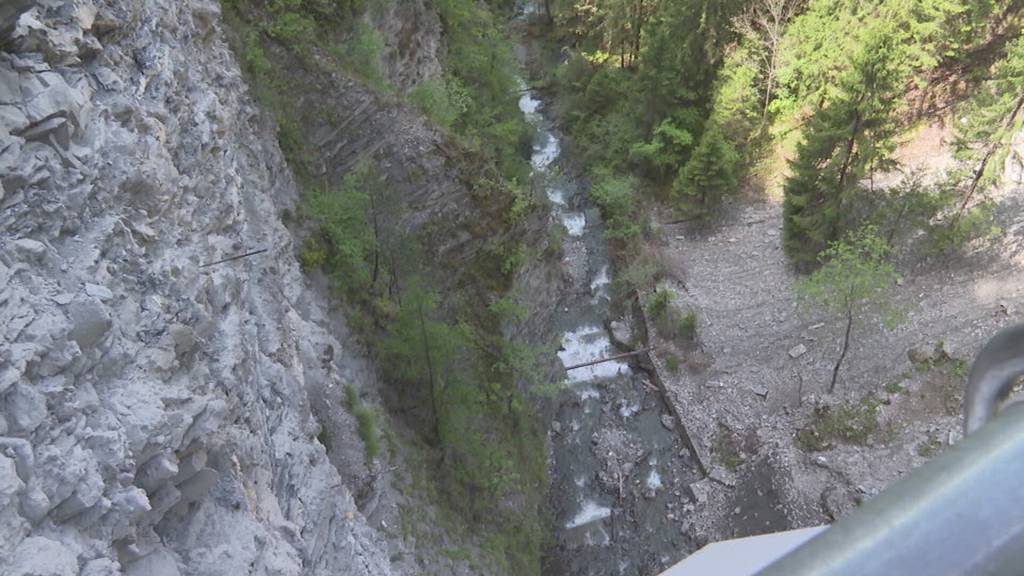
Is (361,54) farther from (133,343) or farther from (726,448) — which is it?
(726,448)

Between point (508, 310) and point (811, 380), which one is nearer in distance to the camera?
point (508, 310)

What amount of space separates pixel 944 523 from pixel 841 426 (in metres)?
18.6

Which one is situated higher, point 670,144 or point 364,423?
point 364,423

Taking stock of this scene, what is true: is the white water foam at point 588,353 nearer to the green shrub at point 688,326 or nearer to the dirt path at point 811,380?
the dirt path at point 811,380

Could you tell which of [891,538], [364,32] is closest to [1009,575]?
[891,538]

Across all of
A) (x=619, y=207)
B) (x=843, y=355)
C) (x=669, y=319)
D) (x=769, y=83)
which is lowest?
(x=669, y=319)

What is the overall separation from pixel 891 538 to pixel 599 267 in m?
22.6

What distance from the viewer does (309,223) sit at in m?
13.2

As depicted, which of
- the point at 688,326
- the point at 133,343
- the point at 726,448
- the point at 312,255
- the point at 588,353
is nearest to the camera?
the point at 133,343

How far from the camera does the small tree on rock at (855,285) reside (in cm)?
1733

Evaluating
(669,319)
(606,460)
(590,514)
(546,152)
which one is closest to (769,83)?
(546,152)

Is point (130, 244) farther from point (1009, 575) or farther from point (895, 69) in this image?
point (895, 69)

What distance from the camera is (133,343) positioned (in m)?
5.21

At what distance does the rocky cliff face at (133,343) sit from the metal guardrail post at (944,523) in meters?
4.16
